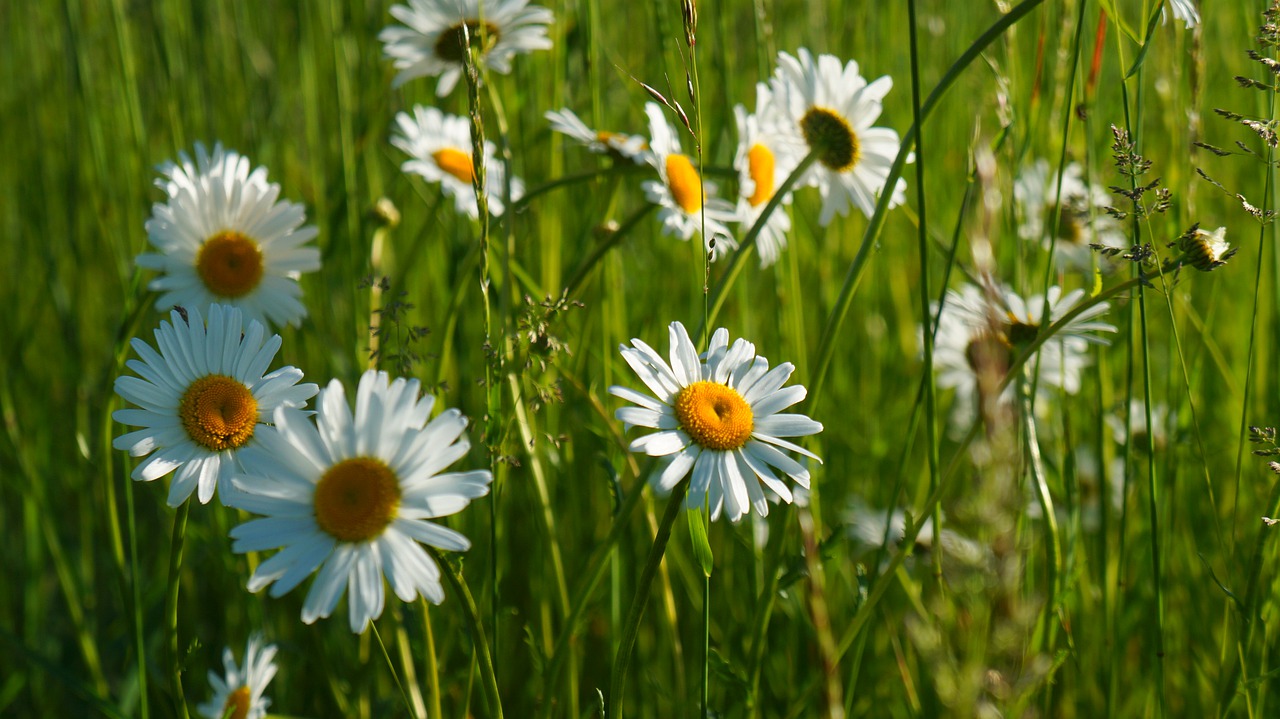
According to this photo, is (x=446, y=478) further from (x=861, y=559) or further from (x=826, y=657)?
(x=861, y=559)

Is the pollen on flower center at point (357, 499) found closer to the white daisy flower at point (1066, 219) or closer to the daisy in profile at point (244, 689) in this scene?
the daisy in profile at point (244, 689)

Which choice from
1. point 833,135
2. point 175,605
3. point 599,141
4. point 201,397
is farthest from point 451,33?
point 175,605

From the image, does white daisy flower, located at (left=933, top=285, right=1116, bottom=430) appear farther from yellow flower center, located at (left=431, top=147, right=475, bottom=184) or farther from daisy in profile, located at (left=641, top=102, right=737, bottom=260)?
yellow flower center, located at (left=431, top=147, right=475, bottom=184)

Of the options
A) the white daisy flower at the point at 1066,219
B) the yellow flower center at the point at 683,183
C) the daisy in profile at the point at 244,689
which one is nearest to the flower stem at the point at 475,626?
the daisy in profile at the point at 244,689

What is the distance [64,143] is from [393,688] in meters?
1.80

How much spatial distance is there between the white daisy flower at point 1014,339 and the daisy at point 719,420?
23cm

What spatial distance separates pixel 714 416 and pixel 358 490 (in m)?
0.33

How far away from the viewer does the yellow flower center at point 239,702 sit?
1.04 metres

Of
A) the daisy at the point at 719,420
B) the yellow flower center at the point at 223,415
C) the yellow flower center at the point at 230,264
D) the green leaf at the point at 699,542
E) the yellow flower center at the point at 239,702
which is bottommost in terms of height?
the yellow flower center at the point at 239,702

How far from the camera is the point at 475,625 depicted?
798mm

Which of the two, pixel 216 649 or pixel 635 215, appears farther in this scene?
pixel 216 649

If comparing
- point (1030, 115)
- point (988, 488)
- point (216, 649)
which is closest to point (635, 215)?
point (1030, 115)

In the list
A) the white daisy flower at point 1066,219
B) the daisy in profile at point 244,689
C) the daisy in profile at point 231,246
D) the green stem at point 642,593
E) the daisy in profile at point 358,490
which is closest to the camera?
the daisy in profile at point 358,490

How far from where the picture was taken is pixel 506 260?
3.62 ft
